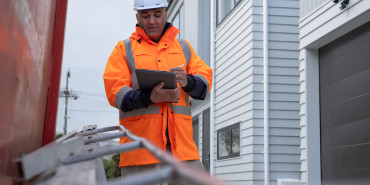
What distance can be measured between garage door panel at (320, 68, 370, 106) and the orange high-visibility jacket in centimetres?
246

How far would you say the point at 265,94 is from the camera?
8.13 meters

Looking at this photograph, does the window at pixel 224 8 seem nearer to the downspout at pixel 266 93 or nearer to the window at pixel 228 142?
the downspout at pixel 266 93

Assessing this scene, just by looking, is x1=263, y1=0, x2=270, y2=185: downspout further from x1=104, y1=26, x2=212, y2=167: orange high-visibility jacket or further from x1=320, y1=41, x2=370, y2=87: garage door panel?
x1=104, y1=26, x2=212, y2=167: orange high-visibility jacket

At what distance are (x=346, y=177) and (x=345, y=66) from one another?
1.34m

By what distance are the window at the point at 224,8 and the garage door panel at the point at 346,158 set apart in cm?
431

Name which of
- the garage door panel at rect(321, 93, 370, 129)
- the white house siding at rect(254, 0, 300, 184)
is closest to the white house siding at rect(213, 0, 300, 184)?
the white house siding at rect(254, 0, 300, 184)

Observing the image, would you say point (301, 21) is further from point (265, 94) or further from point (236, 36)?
point (236, 36)

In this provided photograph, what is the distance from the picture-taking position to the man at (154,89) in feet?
10.9

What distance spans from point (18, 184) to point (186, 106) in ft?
7.66

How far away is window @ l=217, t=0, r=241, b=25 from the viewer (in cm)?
1010

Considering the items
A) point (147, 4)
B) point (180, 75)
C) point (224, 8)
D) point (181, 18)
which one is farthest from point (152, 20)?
point (181, 18)

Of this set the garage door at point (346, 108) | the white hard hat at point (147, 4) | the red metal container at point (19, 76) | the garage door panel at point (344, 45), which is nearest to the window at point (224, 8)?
the garage door panel at point (344, 45)

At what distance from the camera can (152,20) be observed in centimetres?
356

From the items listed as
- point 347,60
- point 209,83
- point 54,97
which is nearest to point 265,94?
point 347,60
